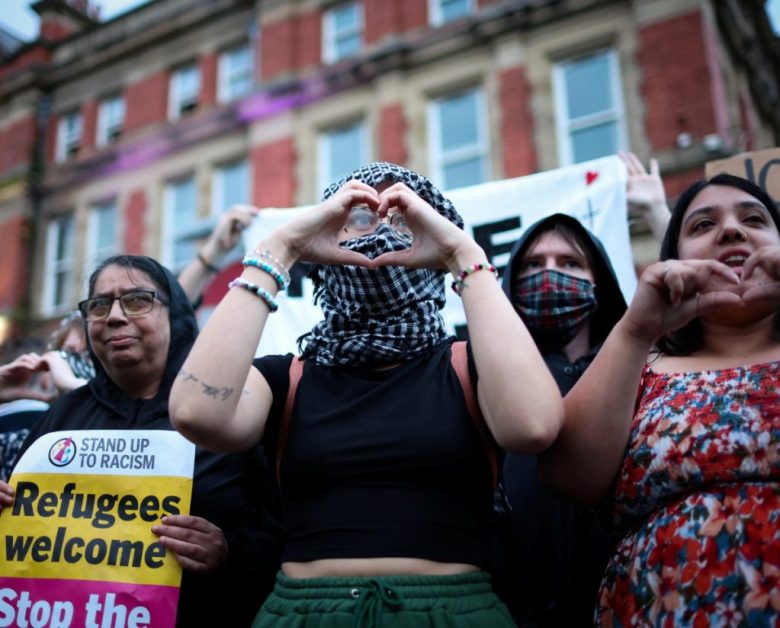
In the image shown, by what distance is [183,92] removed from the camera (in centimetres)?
1436

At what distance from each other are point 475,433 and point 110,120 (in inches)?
625

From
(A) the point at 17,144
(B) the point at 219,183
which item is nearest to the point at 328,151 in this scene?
(B) the point at 219,183

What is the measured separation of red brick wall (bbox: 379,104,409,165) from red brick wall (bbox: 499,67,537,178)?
163 centimetres

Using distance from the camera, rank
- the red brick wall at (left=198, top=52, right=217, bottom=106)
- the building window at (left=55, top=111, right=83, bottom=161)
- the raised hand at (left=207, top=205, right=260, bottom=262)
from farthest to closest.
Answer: the building window at (left=55, top=111, right=83, bottom=161) → the red brick wall at (left=198, top=52, right=217, bottom=106) → the raised hand at (left=207, top=205, right=260, bottom=262)

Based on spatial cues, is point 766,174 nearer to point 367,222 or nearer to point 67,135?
point 367,222

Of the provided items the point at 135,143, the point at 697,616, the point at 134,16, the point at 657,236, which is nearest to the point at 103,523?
the point at 697,616

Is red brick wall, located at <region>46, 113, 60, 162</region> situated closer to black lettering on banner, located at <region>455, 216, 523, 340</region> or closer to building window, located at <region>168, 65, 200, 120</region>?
building window, located at <region>168, 65, 200, 120</region>

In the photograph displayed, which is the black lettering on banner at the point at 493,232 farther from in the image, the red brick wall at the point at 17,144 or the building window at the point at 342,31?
the red brick wall at the point at 17,144

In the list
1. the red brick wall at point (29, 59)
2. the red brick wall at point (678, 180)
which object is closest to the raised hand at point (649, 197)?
the red brick wall at point (678, 180)

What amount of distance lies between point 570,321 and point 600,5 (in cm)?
892

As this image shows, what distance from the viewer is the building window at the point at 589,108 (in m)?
9.66

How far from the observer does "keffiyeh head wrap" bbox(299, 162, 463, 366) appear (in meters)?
1.70

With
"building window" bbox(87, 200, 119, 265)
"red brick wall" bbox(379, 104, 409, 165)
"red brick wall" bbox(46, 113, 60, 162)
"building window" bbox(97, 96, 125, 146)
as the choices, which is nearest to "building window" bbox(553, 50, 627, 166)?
"red brick wall" bbox(379, 104, 409, 165)

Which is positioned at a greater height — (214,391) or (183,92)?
(183,92)
